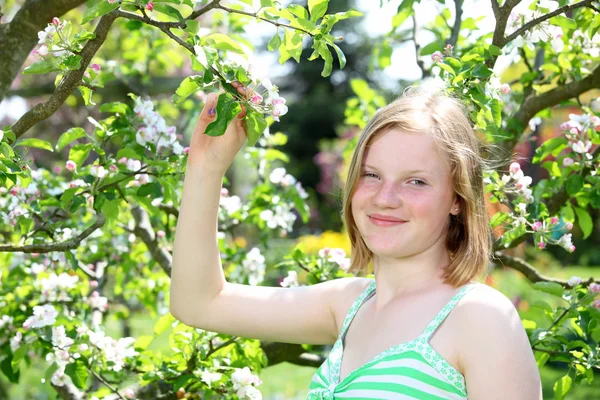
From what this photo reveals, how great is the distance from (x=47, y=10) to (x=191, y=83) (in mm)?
792

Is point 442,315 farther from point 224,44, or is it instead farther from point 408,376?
point 224,44

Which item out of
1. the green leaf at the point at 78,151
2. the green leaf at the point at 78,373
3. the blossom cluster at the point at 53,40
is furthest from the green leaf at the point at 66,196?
the blossom cluster at the point at 53,40

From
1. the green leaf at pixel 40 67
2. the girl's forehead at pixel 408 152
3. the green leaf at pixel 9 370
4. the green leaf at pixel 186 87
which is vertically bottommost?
the green leaf at pixel 9 370

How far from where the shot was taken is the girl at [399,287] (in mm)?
1386

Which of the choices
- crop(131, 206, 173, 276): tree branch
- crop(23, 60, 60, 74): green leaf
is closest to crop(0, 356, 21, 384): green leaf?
crop(131, 206, 173, 276): tree branch

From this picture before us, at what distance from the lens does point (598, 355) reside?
203cm

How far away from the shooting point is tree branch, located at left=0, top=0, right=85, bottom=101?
2.11m

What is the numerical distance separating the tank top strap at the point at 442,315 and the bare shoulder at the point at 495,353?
28 millimetres

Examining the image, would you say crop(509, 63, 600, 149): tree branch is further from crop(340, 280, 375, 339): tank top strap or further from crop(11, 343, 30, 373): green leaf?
crop(11, 343, 30, 373): green leaf

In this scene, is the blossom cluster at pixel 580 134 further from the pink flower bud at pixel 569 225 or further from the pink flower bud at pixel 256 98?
the pink flower bud at pixel 256 98

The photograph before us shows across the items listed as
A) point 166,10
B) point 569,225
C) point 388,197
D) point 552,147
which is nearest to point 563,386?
point 569,225

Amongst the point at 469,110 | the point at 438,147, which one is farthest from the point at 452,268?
the point at 469,110

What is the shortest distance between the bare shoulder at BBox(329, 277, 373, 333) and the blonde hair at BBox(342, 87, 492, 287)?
0.60 feet

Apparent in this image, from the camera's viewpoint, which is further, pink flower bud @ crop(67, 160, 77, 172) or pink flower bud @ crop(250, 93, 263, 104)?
pink flower bud @ crop(67, 160, 77, 172)
